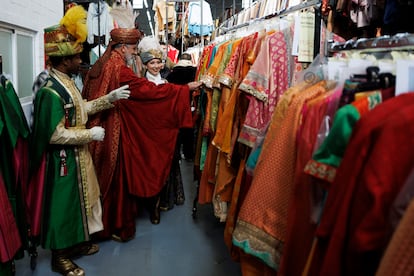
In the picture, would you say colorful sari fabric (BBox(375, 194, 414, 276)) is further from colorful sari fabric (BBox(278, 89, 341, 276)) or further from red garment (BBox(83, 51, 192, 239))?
red garment (BBox(83, 51, 192, 239))

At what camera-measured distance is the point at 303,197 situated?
3.86 ft

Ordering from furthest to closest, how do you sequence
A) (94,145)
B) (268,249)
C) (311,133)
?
(94,145) → (268,249) → (311,133)

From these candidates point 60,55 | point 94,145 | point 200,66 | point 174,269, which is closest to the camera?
point 60,55

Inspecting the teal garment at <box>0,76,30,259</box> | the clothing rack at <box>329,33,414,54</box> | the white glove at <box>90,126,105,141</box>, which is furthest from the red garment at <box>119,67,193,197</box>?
the clothing rack at <box>329,33,414,54</box>

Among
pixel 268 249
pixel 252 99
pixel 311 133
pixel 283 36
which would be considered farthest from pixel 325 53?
pixel 268 249

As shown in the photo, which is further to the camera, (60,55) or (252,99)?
(60,55)

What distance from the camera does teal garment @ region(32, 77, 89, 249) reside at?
92.4 inches

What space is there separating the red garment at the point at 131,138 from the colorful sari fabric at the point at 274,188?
1759mm

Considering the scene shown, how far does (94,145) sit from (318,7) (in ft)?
6.24

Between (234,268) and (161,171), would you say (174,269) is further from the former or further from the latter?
(161,171)

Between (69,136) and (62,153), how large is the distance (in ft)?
0.45

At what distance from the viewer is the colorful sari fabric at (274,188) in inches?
51.0

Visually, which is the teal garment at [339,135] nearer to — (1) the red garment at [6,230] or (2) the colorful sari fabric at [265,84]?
(2) the colorful sari fabric at [265,84]

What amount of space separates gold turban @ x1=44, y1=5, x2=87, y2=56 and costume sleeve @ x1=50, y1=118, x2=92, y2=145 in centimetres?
42
